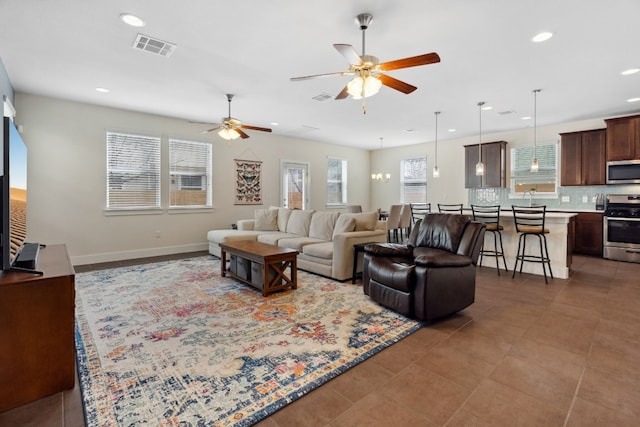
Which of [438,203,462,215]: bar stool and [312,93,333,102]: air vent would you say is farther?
[438,203,462,215]: bar stool

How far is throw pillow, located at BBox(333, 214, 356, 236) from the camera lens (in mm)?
4547

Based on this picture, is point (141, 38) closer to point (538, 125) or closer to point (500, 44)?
point (500, 44)

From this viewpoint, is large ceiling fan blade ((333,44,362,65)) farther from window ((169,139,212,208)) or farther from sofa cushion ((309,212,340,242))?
window ((169,139,212,208))

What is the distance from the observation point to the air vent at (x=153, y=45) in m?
3.13

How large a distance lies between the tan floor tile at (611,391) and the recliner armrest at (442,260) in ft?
3.78

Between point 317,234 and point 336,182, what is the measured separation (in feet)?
14.7

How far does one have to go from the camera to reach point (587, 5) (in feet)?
8.37

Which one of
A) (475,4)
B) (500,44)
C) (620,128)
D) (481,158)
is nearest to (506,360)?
(475,4)

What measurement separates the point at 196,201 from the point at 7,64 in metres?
3.43

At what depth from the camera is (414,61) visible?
2.50m

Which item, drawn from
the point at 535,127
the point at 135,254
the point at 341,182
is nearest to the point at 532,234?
the point at 535,127

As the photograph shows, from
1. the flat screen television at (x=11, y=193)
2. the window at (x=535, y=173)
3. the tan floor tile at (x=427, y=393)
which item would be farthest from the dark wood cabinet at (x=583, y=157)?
the flat screen television at (x=11, y=193)

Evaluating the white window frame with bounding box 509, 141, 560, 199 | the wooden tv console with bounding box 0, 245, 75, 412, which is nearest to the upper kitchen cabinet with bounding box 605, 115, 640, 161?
the white window frame with bounding box 509, 141, 560, 199

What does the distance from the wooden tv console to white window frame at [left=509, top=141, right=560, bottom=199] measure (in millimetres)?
8187
